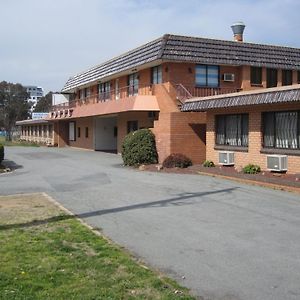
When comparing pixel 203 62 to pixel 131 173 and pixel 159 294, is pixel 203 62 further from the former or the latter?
pixel 159 294

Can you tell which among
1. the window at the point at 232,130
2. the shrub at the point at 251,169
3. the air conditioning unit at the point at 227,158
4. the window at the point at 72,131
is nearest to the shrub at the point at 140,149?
the window at the point at 232,130

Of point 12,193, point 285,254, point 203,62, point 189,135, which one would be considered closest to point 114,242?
point 285,254

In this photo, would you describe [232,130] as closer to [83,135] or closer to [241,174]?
[241,174]

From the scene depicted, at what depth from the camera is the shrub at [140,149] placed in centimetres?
2459

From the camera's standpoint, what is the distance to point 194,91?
95.9 ft

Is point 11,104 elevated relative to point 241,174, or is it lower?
elevated

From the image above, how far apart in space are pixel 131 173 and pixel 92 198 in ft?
25.0

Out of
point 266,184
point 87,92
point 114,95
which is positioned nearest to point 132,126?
point 114,95

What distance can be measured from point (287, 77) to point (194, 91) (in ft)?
23.5

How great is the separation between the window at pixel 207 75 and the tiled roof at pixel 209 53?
0.73 m

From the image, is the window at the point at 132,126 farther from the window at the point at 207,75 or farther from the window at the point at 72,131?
the window at the point at 72,131

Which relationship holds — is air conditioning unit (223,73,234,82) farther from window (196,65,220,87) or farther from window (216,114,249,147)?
window (216,114,249,147)

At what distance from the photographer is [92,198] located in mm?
13812

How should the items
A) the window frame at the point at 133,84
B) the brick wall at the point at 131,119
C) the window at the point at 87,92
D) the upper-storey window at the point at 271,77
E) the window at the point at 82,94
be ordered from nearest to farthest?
the upper-storey window at the point at 271,77 < the brick wall at the point at 131,119 < the window frame at the point at 133,84 < the window at the point at 87,92 < the window at the point at 82,94
